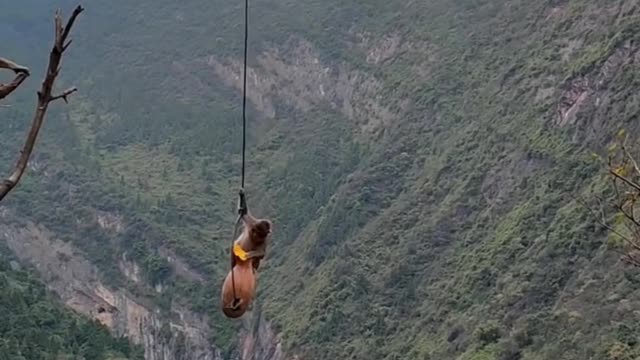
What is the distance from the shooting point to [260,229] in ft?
10.3

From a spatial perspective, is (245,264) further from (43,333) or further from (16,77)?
(43,333)

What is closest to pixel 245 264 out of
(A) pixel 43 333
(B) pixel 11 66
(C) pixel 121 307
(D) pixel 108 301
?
(B) pixel 11 66

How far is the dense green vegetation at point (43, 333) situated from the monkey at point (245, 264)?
68.7 ft

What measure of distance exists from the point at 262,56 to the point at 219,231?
623 inches

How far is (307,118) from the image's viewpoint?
55438 millimetres

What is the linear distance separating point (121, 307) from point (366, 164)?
11.4m

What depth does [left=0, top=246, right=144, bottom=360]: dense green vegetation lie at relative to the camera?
2450 centimetres

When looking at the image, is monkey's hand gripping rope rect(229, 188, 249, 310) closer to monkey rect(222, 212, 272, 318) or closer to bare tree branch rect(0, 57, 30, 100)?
monkey rect(222, 212, 272, 318)

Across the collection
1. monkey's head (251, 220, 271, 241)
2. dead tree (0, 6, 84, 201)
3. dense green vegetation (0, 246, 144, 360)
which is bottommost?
dense green vegetation (0, 246, 144, 360)

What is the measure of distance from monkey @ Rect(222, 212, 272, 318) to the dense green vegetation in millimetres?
20948

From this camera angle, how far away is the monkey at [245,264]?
305cm

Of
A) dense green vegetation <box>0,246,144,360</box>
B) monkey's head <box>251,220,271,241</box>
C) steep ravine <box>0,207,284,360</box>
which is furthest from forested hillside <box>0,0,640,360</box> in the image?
monkey's head <box>251,220,271,241</box>

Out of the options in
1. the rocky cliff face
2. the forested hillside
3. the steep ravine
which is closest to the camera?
the forested hillside

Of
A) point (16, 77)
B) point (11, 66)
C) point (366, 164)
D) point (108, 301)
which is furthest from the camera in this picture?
point (366, 164)
